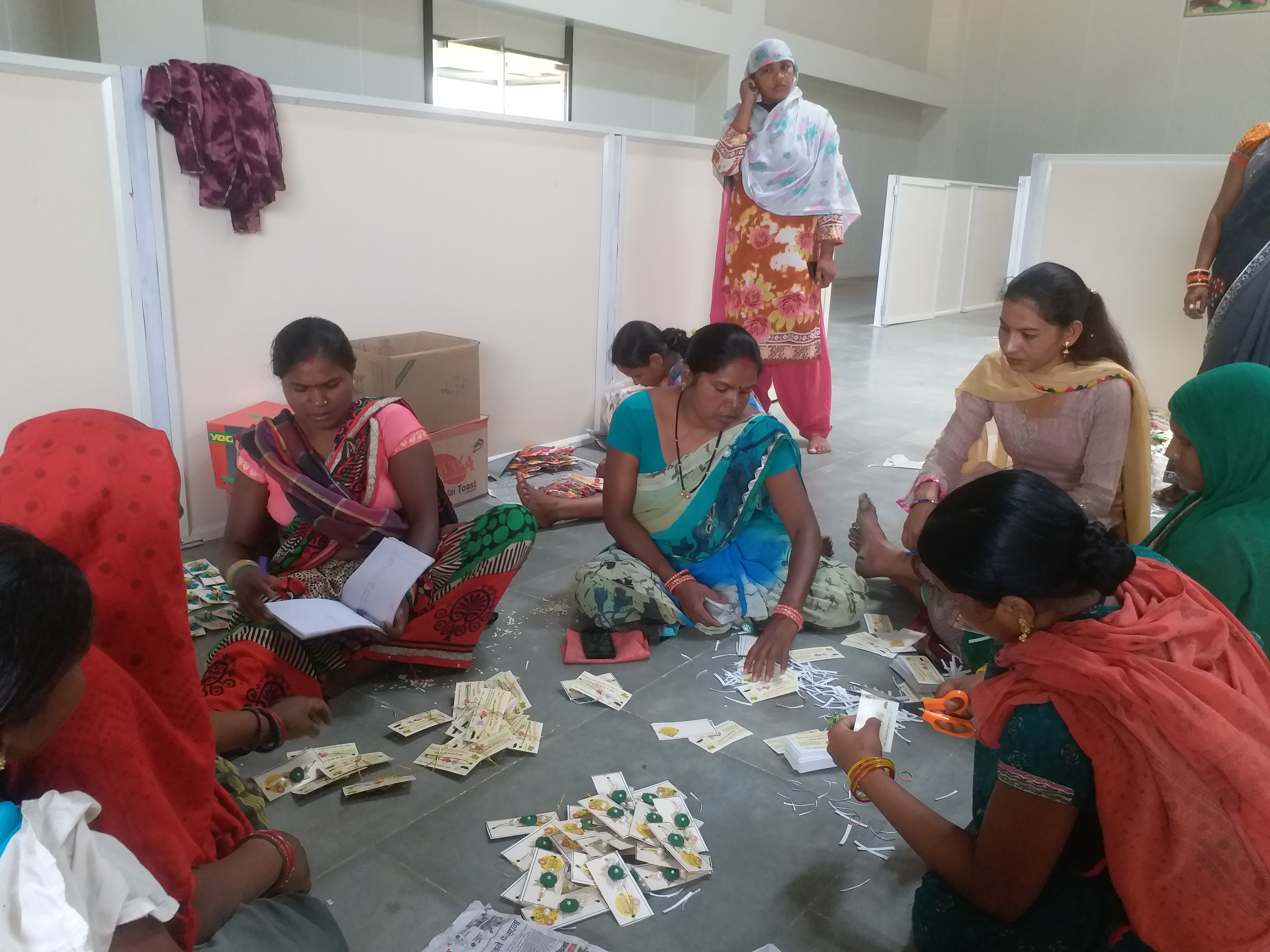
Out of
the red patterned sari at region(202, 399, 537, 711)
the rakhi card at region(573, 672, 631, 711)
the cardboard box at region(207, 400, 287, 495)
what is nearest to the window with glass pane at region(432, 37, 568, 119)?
the cardboard box at region(207, 400, 287, 495)

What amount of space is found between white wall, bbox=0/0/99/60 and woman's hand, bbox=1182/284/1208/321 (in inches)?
231

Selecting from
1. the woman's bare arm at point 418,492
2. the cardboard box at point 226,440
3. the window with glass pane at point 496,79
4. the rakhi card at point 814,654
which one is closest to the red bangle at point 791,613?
the rakhi card at point 814,654

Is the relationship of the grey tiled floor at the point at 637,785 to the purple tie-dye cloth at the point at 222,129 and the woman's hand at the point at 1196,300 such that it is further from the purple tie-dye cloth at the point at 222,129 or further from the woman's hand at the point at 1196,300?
the woman's hand at the point at 1196,300

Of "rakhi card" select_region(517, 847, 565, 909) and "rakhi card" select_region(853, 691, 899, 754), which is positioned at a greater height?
"rakhi card" select_region(853, 691, 899, 754)

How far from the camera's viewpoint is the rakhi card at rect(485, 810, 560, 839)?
1899 mm

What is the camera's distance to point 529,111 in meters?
8.53

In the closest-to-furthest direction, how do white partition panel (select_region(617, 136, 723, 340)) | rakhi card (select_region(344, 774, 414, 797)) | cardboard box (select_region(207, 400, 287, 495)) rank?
rakhi card (select_region(344, 774, 414, 797))
cardboard box (select_region(207, 400, 287, 495))
white partition panel (select_region(617, 136, 723, 340))

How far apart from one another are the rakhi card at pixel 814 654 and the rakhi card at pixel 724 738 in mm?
432

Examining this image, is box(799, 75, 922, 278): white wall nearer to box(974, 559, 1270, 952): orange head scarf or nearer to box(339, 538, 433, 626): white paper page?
box(339, 538, 433, 626): white paper page

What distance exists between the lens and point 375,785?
203 cm

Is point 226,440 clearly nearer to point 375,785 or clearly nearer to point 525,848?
point 375,785

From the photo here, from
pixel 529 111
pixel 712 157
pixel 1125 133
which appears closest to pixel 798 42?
pixel 529 111

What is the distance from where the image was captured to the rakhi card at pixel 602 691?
243cm

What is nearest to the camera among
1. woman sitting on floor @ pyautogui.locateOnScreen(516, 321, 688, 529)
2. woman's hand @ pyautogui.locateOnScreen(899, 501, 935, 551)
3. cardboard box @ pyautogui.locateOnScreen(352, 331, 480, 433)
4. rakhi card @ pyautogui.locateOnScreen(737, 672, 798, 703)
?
rakhi card @ pyautogui.locateOnScreen(737, 672, 798, 703)
